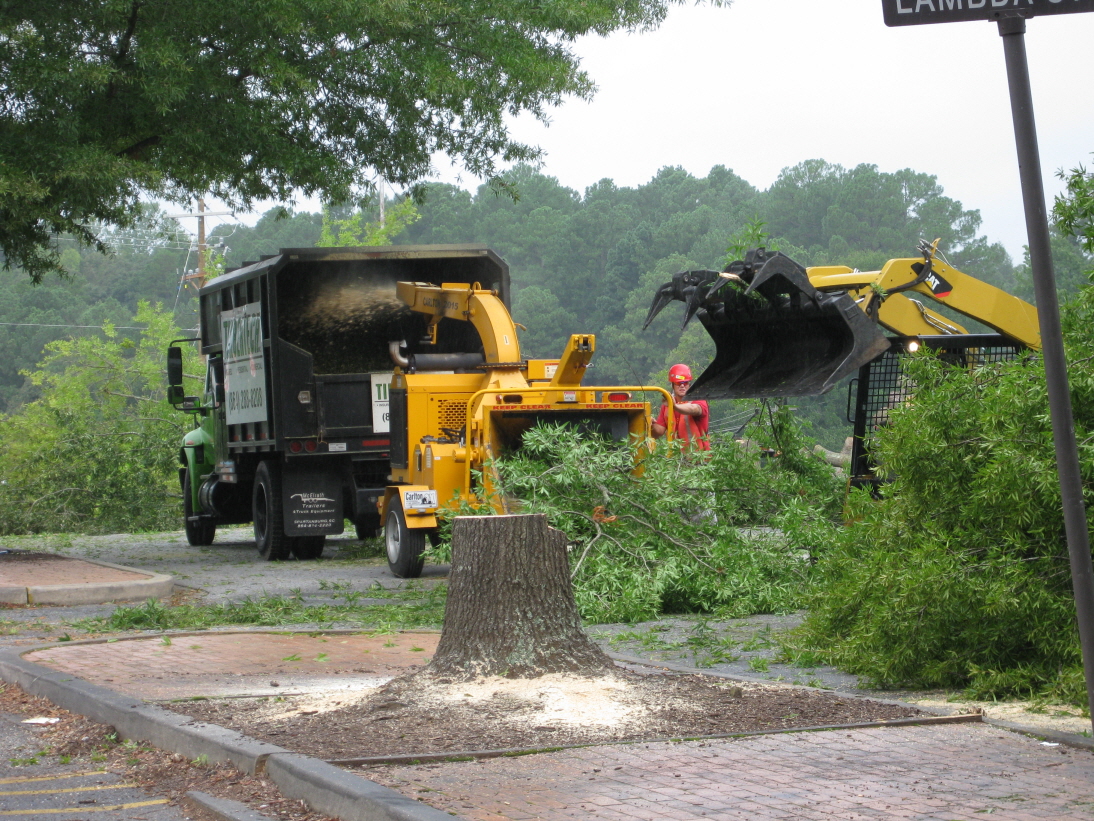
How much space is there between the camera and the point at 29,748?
20.4 ft

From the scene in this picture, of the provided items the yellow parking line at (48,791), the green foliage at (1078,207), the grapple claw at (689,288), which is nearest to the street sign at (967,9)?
the green foliage at (1078,207)

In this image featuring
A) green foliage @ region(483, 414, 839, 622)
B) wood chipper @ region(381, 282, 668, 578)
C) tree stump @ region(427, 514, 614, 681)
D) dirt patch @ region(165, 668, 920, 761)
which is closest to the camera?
dirt patch @ region(165, 668, 920, 761)

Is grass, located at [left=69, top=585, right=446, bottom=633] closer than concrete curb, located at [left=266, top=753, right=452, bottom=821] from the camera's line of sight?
No

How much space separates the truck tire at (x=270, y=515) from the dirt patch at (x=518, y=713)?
32.2 feet

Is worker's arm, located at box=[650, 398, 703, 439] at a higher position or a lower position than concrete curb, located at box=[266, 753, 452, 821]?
higher

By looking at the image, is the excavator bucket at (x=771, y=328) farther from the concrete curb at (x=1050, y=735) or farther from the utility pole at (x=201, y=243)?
the utility pole at (x=201, y=243)

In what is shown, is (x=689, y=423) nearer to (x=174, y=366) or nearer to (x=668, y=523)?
(x=668, y=523)

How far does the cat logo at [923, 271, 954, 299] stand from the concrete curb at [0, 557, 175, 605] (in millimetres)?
7607

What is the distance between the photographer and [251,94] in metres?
16.7

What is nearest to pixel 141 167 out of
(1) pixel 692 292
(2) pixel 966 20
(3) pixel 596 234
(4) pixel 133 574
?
(4) pixel 133 574

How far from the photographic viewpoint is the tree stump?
21.4 ft

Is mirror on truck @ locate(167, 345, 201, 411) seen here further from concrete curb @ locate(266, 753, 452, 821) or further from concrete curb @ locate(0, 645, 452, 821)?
concrete curb @ locate(266, 753, 452, 821)

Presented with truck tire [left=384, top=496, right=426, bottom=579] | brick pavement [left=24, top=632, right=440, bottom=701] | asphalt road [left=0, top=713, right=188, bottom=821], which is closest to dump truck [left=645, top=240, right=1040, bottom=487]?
brick pavement [left=24, top=632, right=440, bottom=701]

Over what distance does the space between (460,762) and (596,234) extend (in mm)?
80473
